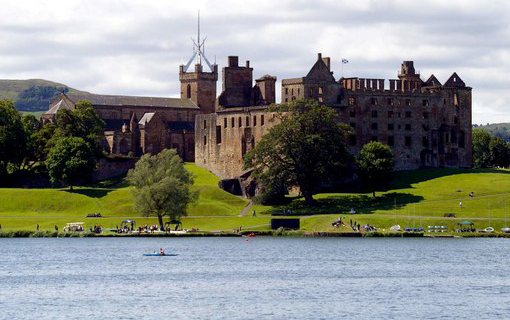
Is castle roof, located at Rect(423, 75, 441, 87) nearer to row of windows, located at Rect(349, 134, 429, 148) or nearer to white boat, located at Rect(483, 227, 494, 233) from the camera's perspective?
row of windows, located at Rect(349, 134, 429, 148)

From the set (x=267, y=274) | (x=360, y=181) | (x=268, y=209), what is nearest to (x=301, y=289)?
(x=267, y=274)

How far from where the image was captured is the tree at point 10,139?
18300cm

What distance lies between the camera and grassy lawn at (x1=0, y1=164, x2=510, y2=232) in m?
148

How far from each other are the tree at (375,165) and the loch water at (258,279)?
26.3m

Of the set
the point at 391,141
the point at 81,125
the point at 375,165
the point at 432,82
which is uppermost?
the point at 432,82

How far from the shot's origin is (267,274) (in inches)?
3915

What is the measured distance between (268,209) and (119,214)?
20043 mm

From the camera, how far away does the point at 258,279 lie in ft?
314

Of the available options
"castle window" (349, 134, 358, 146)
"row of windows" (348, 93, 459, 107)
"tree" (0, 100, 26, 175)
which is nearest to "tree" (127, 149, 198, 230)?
"tree" (0, 100, 26, 175)

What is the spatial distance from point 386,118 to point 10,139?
57.6 metres

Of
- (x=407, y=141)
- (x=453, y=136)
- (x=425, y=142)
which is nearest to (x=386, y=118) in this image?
(x=407, y=141)

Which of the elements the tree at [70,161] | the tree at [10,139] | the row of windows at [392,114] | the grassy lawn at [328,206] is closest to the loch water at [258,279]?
the grassy lawn at [328,206]

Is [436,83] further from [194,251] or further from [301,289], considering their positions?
[301,289]

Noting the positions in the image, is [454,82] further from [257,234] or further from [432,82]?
[257,234]
